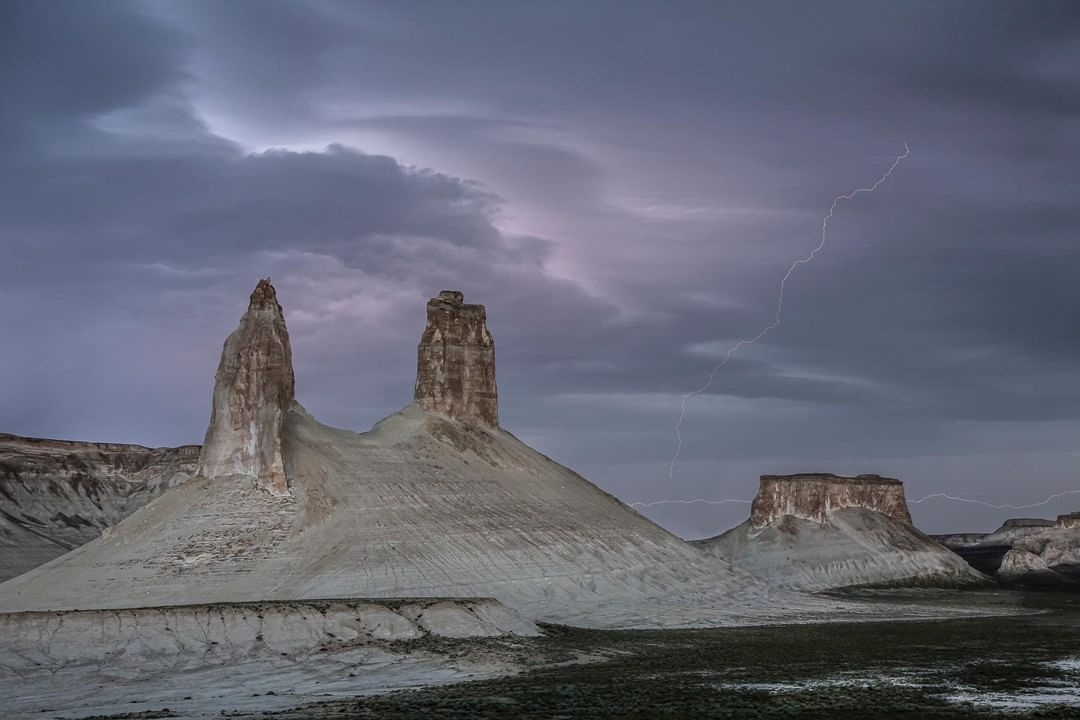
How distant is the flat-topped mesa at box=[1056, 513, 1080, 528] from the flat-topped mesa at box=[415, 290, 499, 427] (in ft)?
340

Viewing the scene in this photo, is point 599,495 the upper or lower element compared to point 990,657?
upper

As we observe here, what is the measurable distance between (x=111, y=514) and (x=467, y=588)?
261 ft

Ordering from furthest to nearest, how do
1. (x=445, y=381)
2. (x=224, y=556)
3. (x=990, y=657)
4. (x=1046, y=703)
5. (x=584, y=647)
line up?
(x=445, y=381), (x=224, y=556), (x=584, y=647), (x=990, y=657), (x=1046, y=703)

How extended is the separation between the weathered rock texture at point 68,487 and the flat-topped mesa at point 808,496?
66.7m

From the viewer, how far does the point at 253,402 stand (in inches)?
3460

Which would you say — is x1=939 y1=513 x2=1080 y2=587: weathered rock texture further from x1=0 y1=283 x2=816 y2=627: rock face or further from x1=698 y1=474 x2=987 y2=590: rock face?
x1=0 y1=283 x2=816 y2=627: rock face

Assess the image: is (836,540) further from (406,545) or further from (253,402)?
(253,402)

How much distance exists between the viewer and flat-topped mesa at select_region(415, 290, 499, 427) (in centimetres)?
10950

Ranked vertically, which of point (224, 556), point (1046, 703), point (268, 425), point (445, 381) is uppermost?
point (445, 381)

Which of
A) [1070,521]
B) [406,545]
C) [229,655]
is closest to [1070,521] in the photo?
[1070,521]

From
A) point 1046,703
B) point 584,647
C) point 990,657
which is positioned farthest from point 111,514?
point 1046,703

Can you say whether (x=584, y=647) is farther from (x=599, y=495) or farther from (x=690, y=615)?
(x=599, y=495)

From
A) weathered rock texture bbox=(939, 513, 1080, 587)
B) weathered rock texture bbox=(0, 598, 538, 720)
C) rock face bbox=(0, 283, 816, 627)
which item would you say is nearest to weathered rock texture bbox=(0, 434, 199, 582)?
rock face bbox=(0, 283, 816, 627)

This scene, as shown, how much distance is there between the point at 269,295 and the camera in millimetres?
90938
